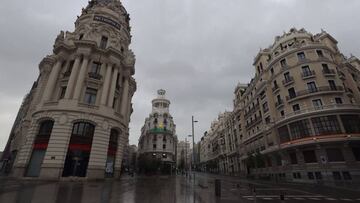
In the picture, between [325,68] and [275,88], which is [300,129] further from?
[325,68]

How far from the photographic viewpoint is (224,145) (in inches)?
2908

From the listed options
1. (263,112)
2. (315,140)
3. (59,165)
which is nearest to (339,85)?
(315,140)

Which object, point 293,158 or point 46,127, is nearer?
point 46,127

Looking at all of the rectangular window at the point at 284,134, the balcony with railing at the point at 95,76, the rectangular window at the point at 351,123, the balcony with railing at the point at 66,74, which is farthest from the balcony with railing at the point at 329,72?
the balcony with railing at the point at 66,74

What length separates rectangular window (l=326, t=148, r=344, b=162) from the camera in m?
27.7

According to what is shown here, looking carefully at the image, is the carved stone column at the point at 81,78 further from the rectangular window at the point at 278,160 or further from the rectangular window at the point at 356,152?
the rectangular window at the point at 356,152

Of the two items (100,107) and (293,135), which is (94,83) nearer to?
(100,107)

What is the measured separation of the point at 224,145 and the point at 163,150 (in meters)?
24.7

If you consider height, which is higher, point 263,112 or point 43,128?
point 263,112

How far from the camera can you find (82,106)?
27.2 m

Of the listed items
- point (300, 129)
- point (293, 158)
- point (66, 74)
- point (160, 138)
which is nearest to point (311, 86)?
point (300, 129)

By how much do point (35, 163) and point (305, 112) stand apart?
4047 centimetres

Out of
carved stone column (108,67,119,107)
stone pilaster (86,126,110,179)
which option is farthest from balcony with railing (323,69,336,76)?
stone pilaster (86,126,110,179)

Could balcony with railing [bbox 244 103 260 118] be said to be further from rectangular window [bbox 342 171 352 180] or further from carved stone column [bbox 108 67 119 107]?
carved stone column [bbox 108 67 119 107]
